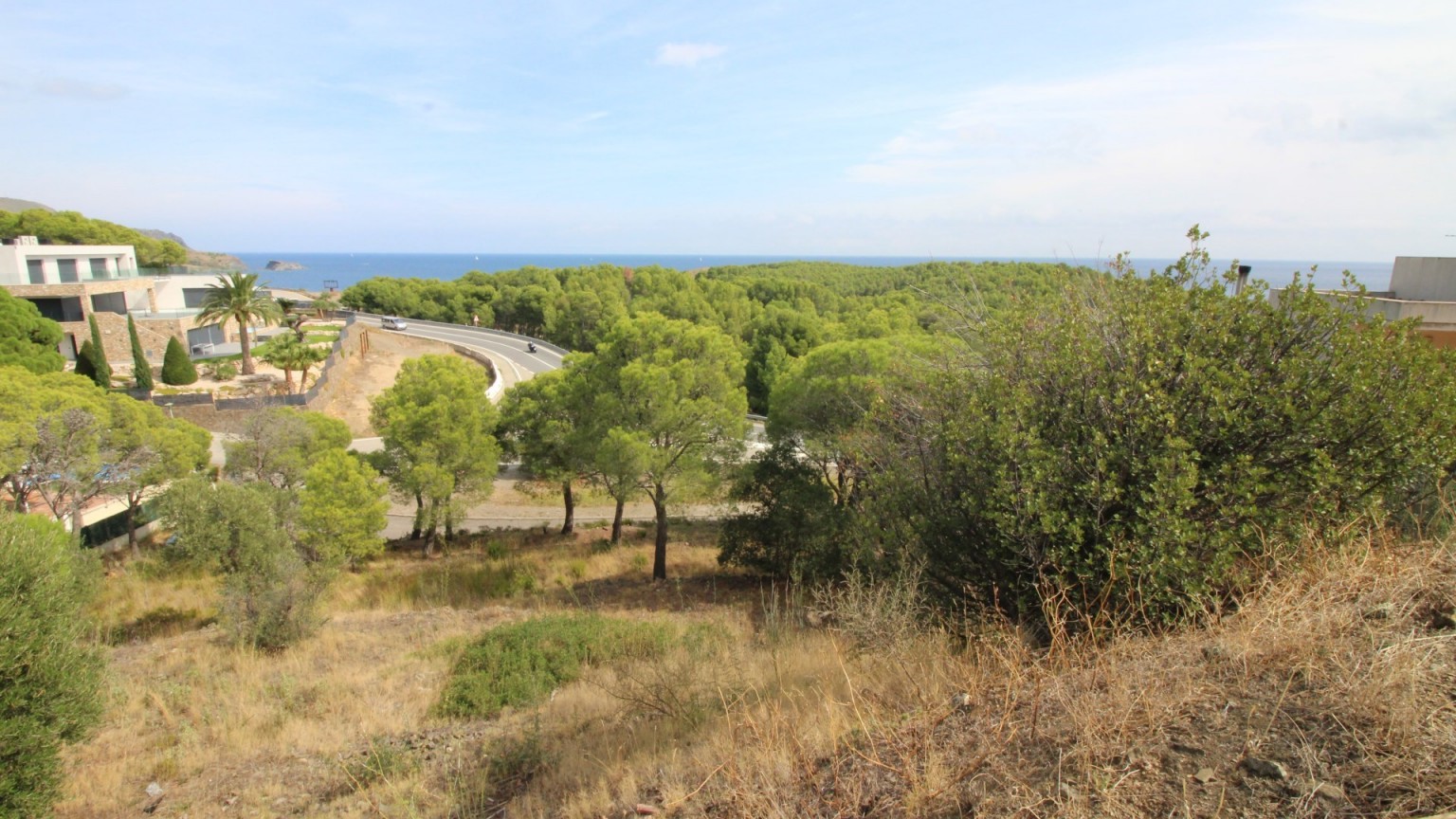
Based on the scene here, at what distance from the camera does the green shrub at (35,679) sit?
558cm

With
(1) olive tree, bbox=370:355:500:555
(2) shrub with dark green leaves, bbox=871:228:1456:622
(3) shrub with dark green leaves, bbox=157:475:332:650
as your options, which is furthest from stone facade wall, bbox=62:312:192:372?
(2) shrub with dark green leaves, bbox=871:228:1456:622

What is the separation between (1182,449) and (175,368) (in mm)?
38588

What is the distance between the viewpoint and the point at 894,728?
4.15m

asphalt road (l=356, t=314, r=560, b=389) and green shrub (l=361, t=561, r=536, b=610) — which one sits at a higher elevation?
asphalt road (l=356, t=314, r=560, b=389)

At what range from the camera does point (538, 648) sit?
9281 millimetres

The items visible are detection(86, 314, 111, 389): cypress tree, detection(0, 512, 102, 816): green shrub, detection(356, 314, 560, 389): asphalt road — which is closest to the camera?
detection(0, 512, 102, 816): green shrub

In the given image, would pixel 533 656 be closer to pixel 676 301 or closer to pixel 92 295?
pixel 92 295

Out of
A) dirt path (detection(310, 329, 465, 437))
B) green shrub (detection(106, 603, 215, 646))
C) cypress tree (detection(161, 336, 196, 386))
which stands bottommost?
green shrub (detection(106, 603, 215, 646))

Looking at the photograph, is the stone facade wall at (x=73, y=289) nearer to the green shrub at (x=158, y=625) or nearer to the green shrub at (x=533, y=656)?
the green shrub at (x=158, y=625)

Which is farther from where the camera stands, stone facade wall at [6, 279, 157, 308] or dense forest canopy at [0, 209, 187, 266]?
dense forest canopy at [0, 209, 187, 266]

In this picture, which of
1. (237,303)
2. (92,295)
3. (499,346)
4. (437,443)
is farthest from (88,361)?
(499,346)

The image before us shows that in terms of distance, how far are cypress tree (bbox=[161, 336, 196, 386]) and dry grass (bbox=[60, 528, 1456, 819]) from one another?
28.7 metres

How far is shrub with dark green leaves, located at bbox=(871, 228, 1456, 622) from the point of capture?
5020 mm

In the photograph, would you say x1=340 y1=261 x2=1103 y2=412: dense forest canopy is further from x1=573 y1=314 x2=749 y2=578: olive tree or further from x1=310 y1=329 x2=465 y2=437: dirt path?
x1=573 y1=314 x2=749 y2=578: olive tree
